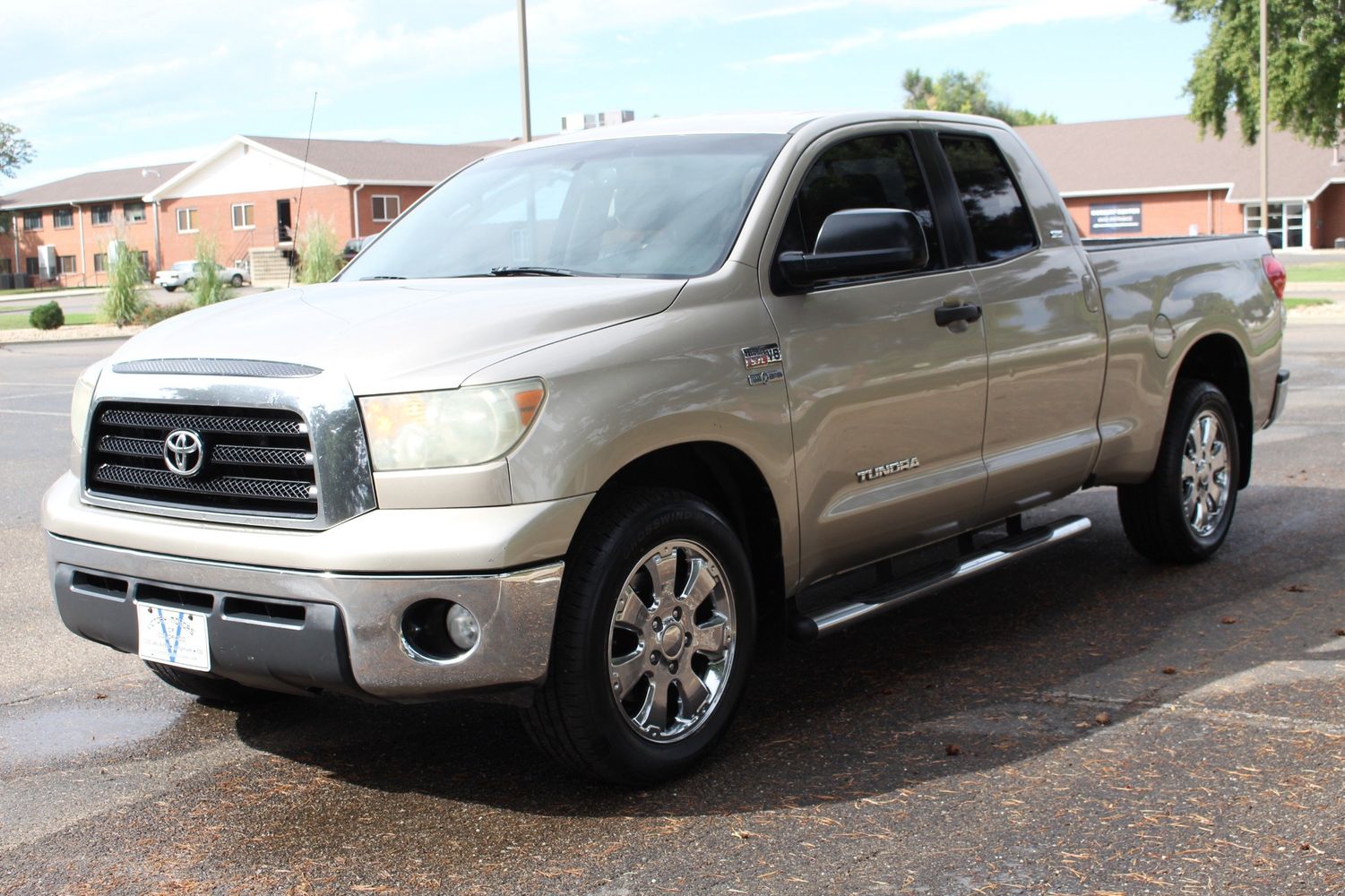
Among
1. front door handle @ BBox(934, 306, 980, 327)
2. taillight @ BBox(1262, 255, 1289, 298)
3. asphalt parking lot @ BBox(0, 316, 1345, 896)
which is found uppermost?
taillight @ BBox(1262, 255, 1289, 298)

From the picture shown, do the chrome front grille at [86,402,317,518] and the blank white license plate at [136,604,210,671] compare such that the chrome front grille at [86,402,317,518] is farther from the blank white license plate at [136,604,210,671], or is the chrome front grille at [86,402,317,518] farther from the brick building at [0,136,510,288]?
the brick building at [0,136,510,288]

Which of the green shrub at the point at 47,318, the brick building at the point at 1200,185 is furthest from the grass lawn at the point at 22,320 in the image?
the brick building at the point at 1200,185

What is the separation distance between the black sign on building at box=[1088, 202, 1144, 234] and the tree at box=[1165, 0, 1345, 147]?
1996 centimetres

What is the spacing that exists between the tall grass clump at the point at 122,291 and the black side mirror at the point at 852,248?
3342cm

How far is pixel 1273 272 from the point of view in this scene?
7.55 metres

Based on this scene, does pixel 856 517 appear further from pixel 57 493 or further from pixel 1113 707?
pixel 57 493

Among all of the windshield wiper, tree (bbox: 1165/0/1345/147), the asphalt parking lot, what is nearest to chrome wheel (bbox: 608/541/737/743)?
the asphalt parking lot

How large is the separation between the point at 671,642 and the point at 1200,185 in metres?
64.1

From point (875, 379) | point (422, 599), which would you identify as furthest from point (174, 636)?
point (875, 379)

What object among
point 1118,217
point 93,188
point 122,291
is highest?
point 93,188

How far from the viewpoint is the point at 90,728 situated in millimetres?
5066

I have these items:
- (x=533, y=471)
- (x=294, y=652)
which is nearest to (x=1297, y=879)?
(x=533, y=471)

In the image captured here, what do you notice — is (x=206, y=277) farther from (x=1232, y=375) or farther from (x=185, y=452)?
(x=185, y=452)

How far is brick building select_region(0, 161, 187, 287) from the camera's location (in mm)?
74938
